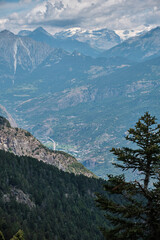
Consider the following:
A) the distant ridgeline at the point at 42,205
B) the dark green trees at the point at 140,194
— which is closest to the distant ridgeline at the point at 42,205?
the distant ridgeline at the point at 42,205

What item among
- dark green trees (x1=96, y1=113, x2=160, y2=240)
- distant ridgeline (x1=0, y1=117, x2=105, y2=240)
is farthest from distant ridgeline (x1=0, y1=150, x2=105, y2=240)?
dark green trees (x1=96, y1=113, x2=160, y2=240)

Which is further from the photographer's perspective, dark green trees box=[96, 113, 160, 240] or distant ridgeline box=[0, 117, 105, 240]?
distant ridgeline box=[0, 117, 105, 240]

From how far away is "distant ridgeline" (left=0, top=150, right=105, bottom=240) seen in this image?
110825 millimetres

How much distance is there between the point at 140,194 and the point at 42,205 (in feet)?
420

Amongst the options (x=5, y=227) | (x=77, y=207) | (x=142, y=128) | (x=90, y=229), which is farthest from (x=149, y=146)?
(x=77, y=207)

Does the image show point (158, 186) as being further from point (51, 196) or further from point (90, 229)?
point (51, 196)

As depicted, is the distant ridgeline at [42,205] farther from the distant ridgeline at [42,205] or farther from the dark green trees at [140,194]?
the dark green trees at [140,194]

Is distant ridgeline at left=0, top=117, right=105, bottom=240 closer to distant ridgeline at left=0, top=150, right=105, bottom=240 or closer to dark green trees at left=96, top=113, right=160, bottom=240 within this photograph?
distant ridgeline at left=0, top=150, right=105, bottom=240

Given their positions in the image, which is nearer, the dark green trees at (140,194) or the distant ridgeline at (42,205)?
the dark green trees at (140,194)

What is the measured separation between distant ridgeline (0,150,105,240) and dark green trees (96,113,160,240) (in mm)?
55349

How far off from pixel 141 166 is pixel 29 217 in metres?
99.0

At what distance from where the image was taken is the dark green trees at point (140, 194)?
1065 inches

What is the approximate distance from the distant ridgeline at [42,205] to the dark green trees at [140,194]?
55349mm

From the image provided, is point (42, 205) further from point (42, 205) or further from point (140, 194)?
point (140, 194)
